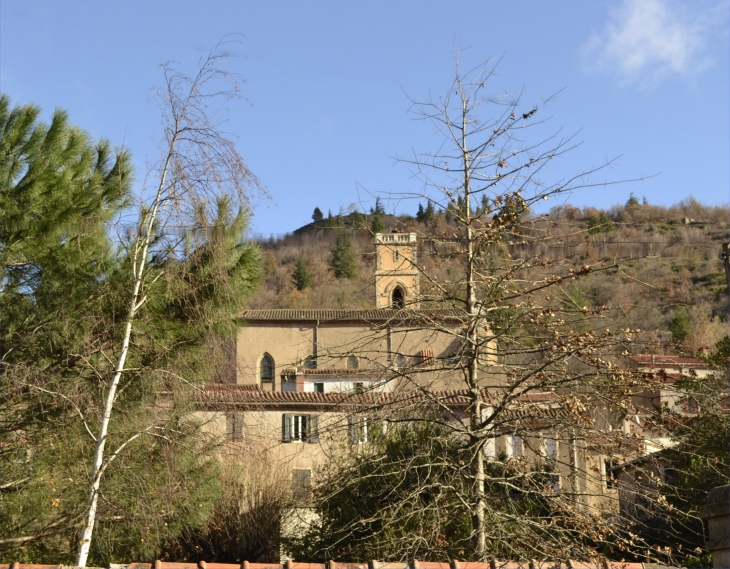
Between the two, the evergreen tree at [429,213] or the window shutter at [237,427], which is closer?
the evergreen tree at [429,213]

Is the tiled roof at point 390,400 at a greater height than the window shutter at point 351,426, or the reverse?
the tiled roof at point 390,400

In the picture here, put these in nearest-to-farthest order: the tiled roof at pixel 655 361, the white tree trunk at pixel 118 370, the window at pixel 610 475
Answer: the white tree trunk at pixel 118 370 → the window at pixel 610 475 → the tiled roof at pixel 655 361

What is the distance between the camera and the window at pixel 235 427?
8.86 meters

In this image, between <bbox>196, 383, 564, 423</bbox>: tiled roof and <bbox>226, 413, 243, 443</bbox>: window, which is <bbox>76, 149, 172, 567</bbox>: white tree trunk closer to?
<bbox>196, 383, 564, 423</bbox>: tiled roof

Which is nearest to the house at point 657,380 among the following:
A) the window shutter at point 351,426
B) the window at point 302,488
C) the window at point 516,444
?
the window at point 516,444

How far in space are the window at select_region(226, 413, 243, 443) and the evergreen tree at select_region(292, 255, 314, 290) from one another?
251ft

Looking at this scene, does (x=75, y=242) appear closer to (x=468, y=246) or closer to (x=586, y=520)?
(x=468, y=246)

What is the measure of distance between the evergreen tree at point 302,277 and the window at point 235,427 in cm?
Result: 7640

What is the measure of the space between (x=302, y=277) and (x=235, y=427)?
77.5m

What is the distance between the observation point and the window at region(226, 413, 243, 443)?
8.86 metres

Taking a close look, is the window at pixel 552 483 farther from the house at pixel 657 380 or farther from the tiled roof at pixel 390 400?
the house at pixel 657 380

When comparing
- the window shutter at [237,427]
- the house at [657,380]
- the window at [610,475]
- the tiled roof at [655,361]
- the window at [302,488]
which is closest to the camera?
the house at [657,380]

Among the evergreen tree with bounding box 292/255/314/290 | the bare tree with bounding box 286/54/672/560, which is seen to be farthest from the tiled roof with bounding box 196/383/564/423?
the evergreen tree with bounding box 292/255/314/290

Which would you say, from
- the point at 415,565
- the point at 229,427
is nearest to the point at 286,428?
the point at 229,427
